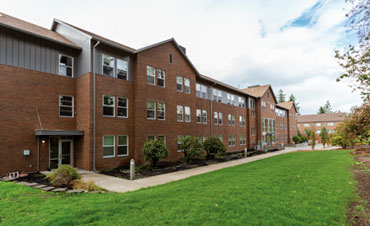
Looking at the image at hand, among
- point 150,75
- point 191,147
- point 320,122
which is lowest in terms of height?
point 191,147

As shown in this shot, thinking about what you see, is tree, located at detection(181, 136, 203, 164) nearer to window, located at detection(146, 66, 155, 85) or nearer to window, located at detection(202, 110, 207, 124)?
window, located at detection(146, 66, 155, 85)

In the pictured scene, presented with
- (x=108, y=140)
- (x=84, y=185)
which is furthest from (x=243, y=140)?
(x=84, y=185)

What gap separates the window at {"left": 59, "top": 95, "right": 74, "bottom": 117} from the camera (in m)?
13.9

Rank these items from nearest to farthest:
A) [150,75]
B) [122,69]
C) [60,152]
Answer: [60,152], [122,69], [150,75]

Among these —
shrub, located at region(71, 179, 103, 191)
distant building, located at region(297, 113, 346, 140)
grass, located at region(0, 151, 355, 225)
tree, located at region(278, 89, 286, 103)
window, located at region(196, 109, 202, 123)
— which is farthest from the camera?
tree, located at region(278, 89, 286, 103)

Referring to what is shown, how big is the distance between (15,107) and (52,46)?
4.38 metres

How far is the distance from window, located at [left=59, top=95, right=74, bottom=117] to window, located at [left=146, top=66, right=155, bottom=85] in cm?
562

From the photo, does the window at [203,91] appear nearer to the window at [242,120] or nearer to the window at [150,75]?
the window at [150,75]

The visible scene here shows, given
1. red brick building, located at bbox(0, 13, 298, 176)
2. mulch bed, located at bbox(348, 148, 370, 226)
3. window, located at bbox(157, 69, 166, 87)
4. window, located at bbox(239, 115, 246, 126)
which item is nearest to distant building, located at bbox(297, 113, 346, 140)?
window, located at bbox(239, 115, 246, 126)

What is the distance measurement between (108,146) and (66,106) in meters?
3.82

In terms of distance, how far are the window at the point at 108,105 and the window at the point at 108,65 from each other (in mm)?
1628

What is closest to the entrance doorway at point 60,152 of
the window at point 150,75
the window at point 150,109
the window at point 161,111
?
the window at point 150,109

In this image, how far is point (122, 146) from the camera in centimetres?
1511

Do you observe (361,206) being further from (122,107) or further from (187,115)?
(187,115)
